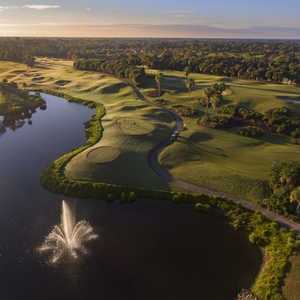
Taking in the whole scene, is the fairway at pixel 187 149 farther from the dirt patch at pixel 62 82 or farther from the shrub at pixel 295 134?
the dirt patch at pixel 62 82

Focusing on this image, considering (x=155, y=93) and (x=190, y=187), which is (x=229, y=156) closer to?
(x=190, y=187)

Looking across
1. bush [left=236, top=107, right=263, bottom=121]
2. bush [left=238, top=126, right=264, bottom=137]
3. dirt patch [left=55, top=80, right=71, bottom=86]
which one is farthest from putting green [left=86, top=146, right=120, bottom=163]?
dirt patch [left=55, top=80, right=71, bottom=86]

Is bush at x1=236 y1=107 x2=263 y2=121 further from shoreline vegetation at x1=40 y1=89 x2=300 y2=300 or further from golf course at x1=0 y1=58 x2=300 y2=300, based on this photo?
shoreline vegetation at x1=40 y1=89 x2=300 y2=300

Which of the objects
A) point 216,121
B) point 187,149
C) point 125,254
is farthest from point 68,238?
point 216,121

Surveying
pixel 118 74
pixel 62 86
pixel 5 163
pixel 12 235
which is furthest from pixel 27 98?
pixel 12 235

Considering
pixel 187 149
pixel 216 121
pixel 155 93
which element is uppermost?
pixel 155 93
